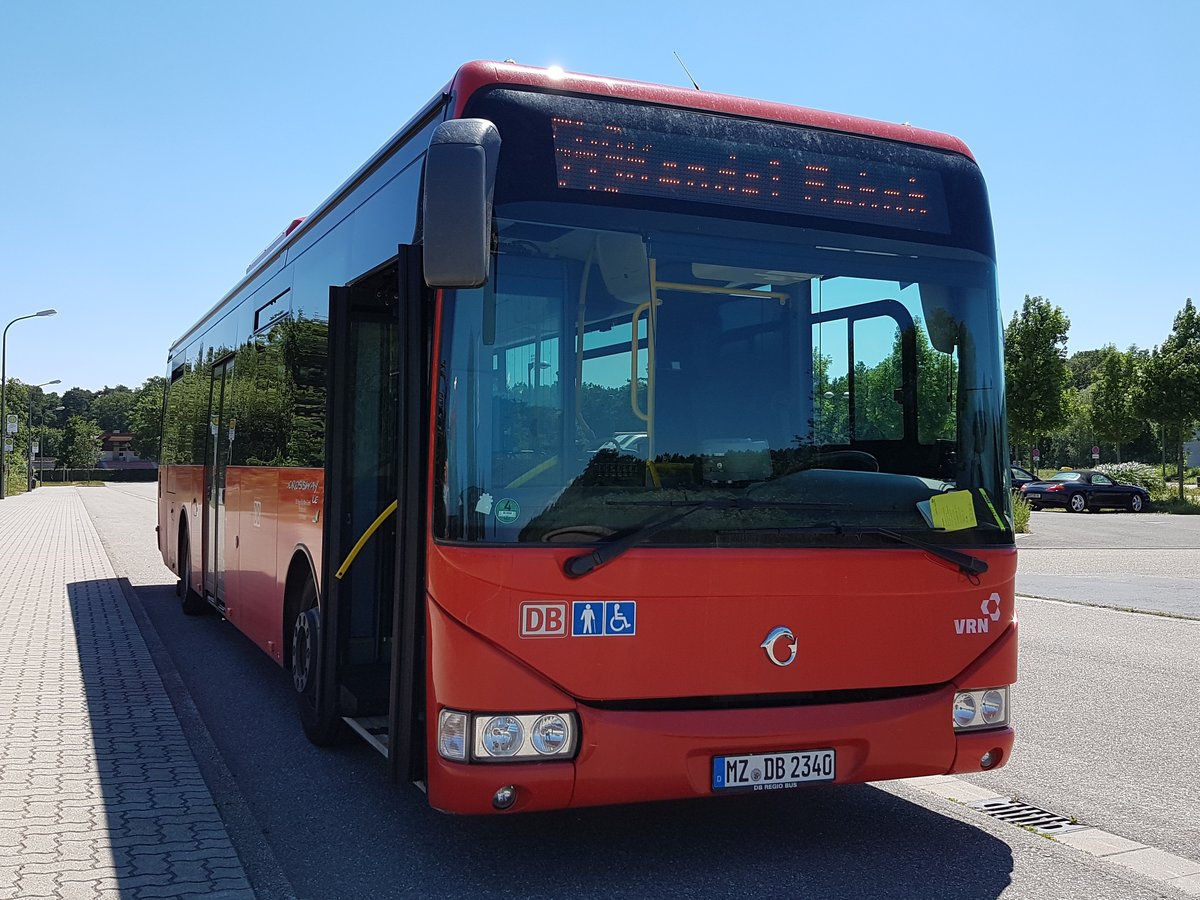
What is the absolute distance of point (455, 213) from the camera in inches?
167

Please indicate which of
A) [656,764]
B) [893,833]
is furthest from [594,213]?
[893,833]

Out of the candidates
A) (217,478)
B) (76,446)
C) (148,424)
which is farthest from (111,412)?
(217,478)

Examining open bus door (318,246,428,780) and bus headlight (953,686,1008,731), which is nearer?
bus headlight (953,686,1008,731)

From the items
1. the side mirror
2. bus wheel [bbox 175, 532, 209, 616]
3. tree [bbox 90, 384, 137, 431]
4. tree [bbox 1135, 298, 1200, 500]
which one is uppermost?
tree [bbox 90, 384, 137, 431]

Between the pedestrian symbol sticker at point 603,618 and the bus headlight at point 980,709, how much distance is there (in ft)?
→ 5.05

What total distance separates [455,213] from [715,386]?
1.24 m

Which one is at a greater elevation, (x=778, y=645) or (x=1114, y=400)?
(x=1114, y=400)

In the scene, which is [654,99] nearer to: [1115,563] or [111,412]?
[1115,563]

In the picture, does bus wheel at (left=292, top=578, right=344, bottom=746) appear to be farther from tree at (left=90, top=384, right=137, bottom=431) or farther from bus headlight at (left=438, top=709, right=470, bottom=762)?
tree at (left=90, top=384, right=137, bottom=431)

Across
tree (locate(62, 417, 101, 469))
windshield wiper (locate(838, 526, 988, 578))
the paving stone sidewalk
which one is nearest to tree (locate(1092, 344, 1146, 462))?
the paving stone sidewalk

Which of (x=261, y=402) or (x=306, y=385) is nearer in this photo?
(x=306, y=385)

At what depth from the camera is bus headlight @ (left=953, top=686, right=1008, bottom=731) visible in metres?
4.96

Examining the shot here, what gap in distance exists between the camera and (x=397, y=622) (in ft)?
16.0

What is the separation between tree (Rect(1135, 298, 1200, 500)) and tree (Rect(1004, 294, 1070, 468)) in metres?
2.94
